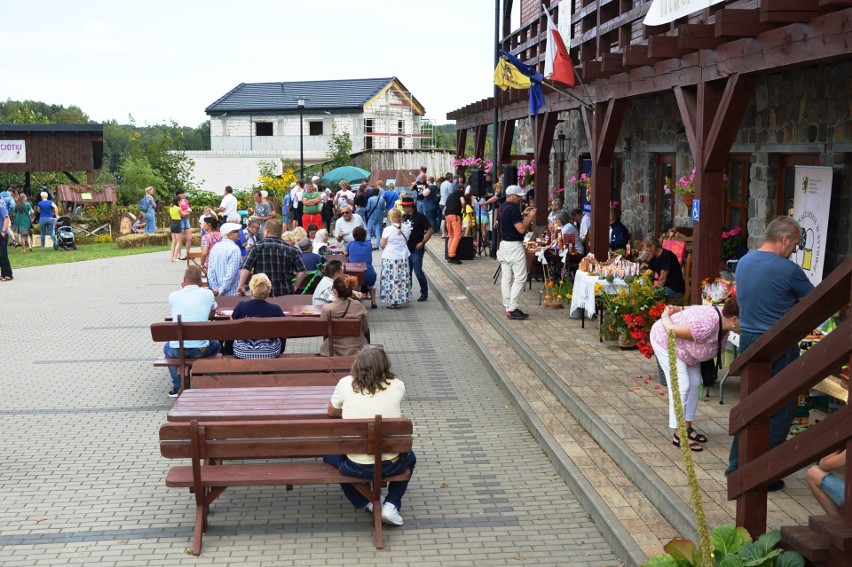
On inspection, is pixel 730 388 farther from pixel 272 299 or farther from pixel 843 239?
pixel 272 299

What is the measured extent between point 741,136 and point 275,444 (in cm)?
900

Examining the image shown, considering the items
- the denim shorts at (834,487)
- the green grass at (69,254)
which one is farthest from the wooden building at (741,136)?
the green grass at (69,254)

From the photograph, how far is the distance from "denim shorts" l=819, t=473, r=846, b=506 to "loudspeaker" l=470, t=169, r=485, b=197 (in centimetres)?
1608

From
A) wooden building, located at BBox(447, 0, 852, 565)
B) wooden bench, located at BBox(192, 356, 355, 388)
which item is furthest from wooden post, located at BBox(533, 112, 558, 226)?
wooden bench, located at BBox(192, 356, 355, 388)

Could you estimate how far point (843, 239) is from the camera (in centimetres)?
1052

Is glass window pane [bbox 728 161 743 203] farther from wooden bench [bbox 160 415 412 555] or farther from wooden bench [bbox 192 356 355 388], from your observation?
wooden bench [bbox 160 415 412 555]

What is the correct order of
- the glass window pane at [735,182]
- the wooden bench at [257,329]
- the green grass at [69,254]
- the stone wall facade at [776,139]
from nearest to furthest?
the wooden bench at [257,329] → the stone wall facade at [776,139] → the glass window pane at [735,182] → the green grass at [69,254]

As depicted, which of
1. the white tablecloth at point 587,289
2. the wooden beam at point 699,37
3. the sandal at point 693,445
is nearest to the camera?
the sandal at point 693,445

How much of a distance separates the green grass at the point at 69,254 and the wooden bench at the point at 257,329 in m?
15.5

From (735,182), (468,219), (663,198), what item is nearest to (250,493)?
(735,182)

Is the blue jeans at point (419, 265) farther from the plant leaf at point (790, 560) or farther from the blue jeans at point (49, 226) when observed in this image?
the blue jeans at point (49, 226)

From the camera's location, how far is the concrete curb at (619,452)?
235 inches

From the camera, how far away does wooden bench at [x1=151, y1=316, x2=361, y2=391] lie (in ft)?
30.0

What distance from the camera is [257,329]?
917 cm
